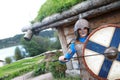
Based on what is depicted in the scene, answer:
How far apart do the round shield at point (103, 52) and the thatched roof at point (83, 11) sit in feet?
6.59

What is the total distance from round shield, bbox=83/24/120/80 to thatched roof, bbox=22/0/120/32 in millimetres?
2007

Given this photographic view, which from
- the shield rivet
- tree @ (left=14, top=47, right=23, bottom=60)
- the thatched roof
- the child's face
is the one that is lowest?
tree @ (left=14, top=47, right=23, bottom=60)

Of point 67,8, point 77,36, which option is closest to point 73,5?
point 67,8

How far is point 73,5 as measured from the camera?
6.50 meters

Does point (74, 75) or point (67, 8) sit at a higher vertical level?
point (67, 8)

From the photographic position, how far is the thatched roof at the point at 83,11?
5.65 meters

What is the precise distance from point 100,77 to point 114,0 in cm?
221

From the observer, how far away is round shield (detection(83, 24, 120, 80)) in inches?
139

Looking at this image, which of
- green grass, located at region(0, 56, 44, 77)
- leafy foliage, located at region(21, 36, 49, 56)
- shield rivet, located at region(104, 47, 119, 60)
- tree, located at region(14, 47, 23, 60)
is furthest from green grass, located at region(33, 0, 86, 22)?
tree, located at region(14, 47, 23, 60)

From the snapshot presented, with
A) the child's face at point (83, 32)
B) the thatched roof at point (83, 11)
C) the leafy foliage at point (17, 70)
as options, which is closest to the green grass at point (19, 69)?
the leafy foliage at point (17, 70)

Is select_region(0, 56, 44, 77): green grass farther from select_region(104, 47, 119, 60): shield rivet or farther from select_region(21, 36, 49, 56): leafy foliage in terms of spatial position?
select_region(104, 47, 119, 60): shield rivet

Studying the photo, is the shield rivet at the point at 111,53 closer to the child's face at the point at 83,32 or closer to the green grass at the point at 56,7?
the child's face at the point at 83,32

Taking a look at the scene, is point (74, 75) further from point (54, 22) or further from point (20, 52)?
point (20, 52)

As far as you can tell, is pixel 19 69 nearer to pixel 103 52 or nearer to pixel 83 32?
pixel 83 32
